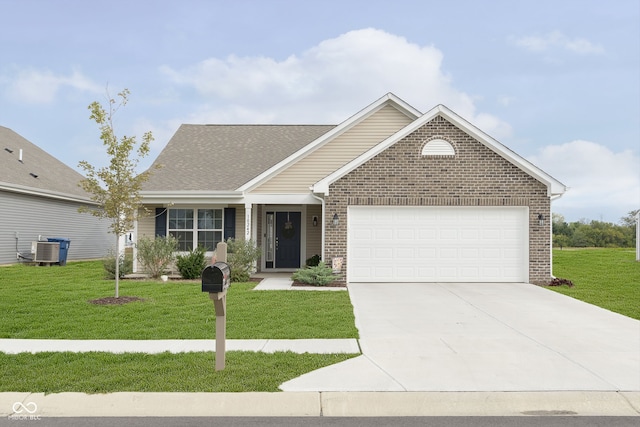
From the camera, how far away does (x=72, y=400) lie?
538cm

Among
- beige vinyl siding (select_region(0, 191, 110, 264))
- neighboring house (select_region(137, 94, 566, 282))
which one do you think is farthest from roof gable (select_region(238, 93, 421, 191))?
beige vinyl siding (select_region(0, 191, 110, 264))

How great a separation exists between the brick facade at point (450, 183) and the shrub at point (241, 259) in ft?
8.57

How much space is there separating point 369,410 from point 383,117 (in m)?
14.1

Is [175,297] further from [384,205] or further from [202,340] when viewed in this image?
[384,205]

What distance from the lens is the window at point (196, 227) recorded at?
17844 millimetres

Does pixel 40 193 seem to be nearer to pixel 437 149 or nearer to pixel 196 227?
pixel 196 227

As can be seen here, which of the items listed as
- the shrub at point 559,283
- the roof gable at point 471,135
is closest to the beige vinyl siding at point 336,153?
the roof gable at point 471,135

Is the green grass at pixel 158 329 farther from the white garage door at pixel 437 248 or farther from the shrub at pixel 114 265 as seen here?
the white garage door at pixel 437 248

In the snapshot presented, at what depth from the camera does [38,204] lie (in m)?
23.8

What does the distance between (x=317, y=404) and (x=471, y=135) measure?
1134 cm

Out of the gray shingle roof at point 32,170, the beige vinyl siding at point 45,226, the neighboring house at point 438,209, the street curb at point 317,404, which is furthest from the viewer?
the gray shingle roof at point 32,170

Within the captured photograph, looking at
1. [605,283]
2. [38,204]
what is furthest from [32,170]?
[605,283]

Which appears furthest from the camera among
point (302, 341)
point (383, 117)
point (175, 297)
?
point (383, 117)
